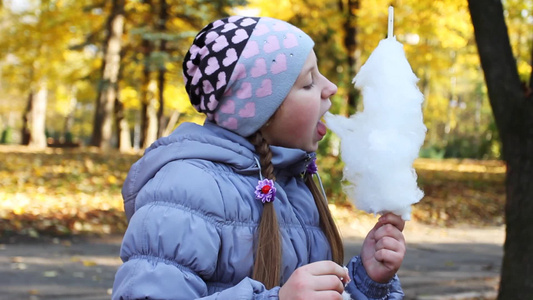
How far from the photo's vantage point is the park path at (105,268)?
5.86 metres

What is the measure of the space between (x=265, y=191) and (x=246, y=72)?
14.4 inches

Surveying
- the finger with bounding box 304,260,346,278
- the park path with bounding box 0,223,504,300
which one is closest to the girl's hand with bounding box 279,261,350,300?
the finger with bounding box 304,260,346,278

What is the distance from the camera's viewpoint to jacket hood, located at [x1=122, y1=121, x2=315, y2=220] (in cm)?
182

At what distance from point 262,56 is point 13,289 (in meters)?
4.74

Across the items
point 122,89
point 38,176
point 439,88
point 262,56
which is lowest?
point 439,88

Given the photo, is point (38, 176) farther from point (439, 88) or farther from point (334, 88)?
point (439, 88)

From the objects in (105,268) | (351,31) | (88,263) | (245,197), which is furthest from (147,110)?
(245,197)

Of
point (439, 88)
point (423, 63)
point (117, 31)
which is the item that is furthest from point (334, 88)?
point (439, 88)

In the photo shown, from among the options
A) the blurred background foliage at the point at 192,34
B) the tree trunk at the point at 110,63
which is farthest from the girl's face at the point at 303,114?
the tree trunk at the point at 110,63

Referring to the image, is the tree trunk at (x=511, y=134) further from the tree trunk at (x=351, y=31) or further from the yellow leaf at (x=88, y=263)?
the tree trunk at (x=351, y=31)

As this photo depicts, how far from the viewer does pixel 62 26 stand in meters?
20.9

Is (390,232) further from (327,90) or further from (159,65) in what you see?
(159,65)

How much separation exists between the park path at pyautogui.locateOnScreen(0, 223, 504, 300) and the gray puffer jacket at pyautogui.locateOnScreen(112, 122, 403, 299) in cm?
411

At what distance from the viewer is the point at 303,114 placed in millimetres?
1898
